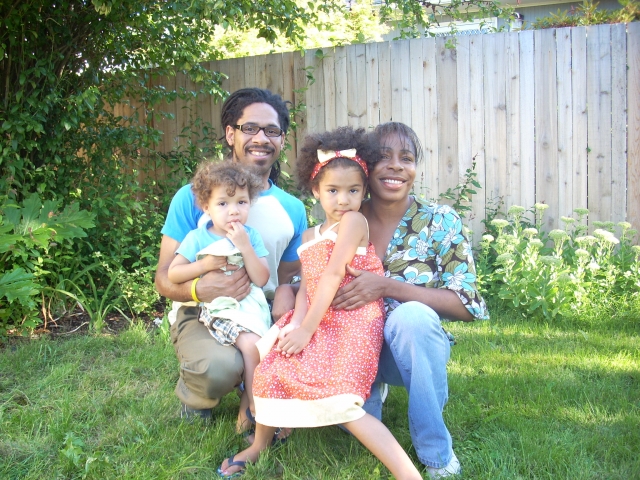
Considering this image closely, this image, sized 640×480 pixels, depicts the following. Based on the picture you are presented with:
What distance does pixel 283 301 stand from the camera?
2713mm

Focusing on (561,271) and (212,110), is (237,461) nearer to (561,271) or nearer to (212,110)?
(561,271)

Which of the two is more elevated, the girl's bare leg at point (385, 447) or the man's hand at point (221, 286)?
the man's hand at point (221, 286)

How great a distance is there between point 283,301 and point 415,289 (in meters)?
0.59

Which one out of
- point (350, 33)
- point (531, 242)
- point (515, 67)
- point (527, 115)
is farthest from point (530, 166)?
point (350, 33)

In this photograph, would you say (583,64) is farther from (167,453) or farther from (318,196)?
(167,453)

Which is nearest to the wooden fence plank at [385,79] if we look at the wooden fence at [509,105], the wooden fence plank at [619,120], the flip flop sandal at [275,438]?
the wooden fence at [509,105]

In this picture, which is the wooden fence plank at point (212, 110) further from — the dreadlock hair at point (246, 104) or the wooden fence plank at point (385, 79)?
the dreadlock hair at point (246, 104)

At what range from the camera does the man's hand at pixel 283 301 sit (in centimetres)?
269

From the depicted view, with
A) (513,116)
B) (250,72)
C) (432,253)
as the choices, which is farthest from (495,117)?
(432,253)

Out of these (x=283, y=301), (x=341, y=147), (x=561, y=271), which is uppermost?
(x=341, y=147)

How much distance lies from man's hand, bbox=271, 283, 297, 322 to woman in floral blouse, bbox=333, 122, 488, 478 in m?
0.31

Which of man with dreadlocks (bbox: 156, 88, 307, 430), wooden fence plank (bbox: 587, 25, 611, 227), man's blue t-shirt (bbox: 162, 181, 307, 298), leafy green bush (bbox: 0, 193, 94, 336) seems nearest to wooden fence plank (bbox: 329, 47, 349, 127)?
wooden fence plank (bbox: 587, 25, 611, 227)

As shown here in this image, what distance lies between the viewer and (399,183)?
104 inches

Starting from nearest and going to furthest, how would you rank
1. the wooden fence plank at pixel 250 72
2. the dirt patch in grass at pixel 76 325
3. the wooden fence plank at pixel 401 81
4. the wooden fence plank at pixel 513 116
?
1. the dirt patch in grass at pixel 76 325
2. the wooden fence plank at pixel 513 116
3. the wooden fence plank at pixel 401 81
4. the wooden fence plank at pixel 250 72
